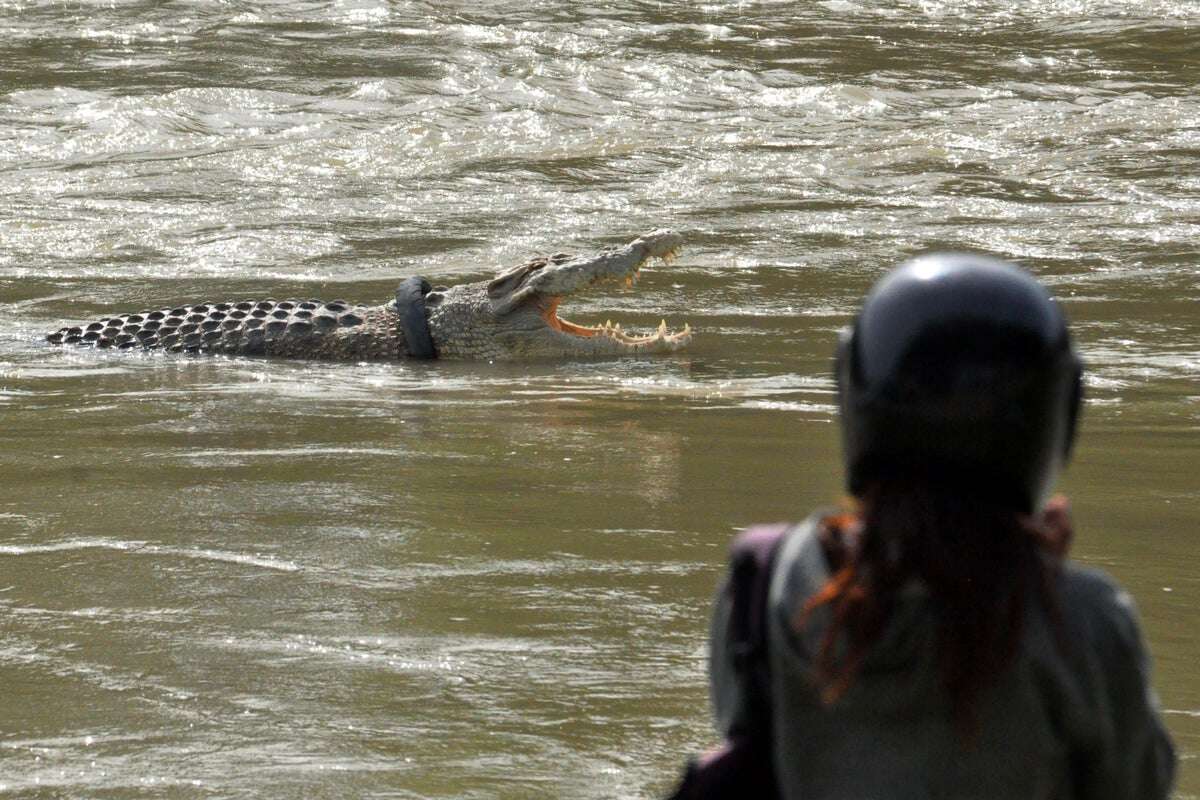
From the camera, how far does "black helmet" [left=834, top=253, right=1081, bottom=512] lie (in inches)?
54.3

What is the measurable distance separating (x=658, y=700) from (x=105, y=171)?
1465 cm

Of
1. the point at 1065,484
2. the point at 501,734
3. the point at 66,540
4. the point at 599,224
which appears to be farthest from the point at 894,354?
the point at 599,224

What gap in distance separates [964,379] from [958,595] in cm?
17

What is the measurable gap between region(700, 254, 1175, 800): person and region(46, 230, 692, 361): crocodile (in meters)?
8.58

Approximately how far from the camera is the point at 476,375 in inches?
376

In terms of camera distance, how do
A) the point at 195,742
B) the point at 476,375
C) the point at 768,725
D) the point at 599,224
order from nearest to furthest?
the point at 768,725 → the point at 195,742 → the point at 476,375 → the point at 599,224

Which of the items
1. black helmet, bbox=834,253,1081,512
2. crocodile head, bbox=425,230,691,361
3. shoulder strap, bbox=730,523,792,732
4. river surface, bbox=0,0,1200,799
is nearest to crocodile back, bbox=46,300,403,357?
river surface, bbox=0,0,1200,799

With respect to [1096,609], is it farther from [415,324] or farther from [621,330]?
[415,324]

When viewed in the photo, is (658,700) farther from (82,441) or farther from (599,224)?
(599,224)

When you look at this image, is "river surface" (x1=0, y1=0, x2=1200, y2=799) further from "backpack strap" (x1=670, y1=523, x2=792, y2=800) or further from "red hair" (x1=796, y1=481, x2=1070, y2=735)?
"red hair" (x1=796, y1=481, x2=1070, y2=735)

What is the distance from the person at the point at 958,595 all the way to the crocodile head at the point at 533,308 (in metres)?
8.39

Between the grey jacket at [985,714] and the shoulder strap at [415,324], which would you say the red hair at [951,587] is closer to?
the grey jacket at [985,714]

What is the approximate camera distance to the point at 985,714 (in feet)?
4.62

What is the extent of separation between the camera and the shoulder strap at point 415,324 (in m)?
10.2
